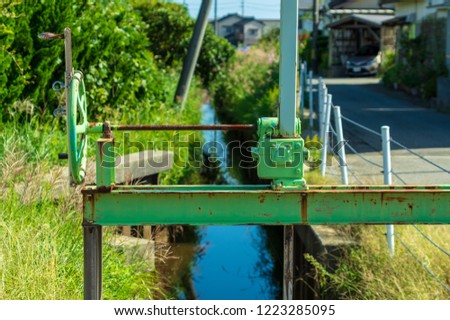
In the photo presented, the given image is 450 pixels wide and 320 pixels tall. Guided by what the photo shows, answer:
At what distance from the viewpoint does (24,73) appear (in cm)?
944

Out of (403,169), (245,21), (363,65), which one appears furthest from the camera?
(245,21)

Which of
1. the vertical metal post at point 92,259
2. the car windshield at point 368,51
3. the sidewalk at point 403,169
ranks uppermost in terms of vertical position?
the car windshield at point 368,51

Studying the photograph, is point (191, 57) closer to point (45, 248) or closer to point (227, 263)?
point (227, 263)

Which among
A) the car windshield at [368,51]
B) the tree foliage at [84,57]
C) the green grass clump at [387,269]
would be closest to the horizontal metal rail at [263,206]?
the green grass clump at [387,269]

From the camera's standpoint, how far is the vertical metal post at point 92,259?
430cm

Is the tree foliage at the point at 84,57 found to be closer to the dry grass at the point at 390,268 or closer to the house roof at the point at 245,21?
the dry grass at the point at 390,268

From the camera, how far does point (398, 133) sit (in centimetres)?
1420

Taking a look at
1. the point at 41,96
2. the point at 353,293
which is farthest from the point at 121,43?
the point at 353,293

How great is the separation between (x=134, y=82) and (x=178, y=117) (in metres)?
2.20

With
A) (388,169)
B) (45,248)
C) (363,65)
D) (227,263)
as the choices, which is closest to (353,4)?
(363,65)

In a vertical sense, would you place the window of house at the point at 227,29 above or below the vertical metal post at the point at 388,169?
above

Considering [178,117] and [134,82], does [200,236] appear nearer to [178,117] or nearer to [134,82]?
[134,82]

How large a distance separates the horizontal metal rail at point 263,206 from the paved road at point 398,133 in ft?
4.44

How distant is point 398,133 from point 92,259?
10607 millimetres
